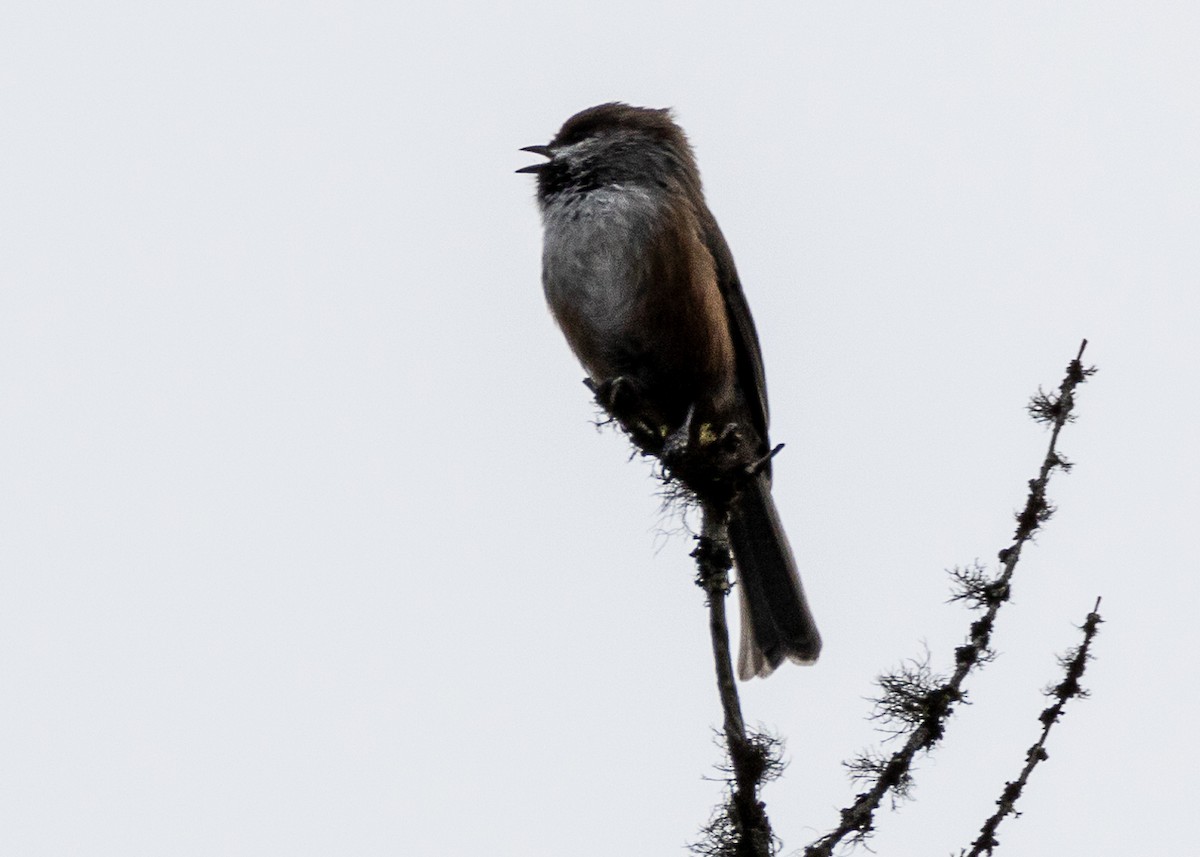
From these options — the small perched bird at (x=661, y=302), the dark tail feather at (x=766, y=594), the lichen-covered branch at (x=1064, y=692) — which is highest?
the small perched bird at (x=661, y=302)

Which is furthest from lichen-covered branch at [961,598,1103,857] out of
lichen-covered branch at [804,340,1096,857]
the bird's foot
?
the bird's foot

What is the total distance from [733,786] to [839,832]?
18.6 inches

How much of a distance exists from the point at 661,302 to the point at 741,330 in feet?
2.40

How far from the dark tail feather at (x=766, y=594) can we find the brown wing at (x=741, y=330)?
38cm

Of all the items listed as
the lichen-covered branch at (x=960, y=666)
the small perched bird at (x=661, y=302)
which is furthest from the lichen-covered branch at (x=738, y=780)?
the small perched bird at (x=661, y=302)

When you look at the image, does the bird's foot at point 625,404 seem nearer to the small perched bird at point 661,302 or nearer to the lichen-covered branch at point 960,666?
the small perched bird at point 661,302

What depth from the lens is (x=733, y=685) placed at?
396 cm

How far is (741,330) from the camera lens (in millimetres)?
7418

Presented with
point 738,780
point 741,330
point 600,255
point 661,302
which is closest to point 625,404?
→ point 661,302

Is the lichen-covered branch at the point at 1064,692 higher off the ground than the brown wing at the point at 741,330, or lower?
lower

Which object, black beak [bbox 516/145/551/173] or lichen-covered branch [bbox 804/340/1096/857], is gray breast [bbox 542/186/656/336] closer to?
black beak [bbox 516/145/551/173]

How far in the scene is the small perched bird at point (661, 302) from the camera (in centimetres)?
684

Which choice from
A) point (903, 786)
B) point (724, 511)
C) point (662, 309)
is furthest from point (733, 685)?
point (662, 309)

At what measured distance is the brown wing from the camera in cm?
736
